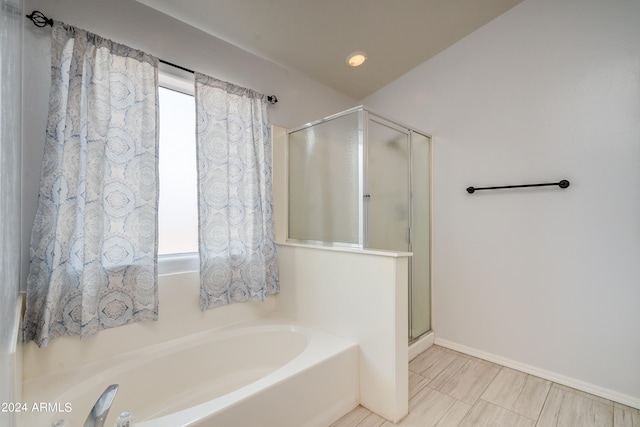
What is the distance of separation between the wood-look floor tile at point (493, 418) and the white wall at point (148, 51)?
2333 mm

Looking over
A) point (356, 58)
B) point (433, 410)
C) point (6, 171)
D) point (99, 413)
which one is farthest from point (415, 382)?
point (356, 58)

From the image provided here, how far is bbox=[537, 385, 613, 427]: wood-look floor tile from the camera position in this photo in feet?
4.85

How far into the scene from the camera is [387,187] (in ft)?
6.83

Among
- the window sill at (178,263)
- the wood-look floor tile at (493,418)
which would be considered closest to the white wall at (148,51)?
the window sill at (178,263)

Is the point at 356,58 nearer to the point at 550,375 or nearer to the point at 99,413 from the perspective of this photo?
the point at 99,413

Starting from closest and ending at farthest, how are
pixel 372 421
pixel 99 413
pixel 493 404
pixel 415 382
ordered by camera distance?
1. pixel 99 413
2. pixel 372 421
3. pixel 493 404
4. pixel 415 382

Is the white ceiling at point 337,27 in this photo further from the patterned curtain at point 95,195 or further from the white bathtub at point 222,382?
the white bathtub at point 222,382

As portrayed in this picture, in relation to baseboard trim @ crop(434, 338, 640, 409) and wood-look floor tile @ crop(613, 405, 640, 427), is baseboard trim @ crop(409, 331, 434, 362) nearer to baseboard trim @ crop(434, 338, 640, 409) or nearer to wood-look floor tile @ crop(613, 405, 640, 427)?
baseboard trim @ crop(434, 338, 640, 409)

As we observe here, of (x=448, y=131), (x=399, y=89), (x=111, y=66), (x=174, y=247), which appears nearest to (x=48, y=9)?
(x=111, y=66)

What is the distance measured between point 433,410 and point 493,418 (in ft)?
1.01

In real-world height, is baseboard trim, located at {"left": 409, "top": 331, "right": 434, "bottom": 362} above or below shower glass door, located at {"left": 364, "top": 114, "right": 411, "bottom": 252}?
below

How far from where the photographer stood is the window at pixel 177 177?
1.75m

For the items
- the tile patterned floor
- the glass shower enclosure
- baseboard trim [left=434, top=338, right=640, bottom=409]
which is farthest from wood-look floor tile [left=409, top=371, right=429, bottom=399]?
baseboard trim [left=434, top=338, right=640, bottom=409]

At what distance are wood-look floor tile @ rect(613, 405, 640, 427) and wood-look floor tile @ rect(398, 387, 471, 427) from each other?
753 millimetres
